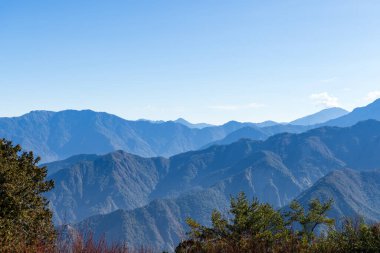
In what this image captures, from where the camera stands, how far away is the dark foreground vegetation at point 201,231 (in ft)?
41.4

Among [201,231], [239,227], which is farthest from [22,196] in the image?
[239,227]

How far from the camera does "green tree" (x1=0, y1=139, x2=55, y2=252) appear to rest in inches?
1169

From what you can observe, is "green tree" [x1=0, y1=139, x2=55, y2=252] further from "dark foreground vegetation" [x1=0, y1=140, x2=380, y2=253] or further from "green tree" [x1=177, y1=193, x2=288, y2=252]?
"green tree" [x1=177, y1=193, x2=288, y2=252]

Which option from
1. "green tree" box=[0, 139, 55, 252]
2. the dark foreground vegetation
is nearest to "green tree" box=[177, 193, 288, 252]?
the dark foreground vegetation

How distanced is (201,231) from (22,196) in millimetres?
14837

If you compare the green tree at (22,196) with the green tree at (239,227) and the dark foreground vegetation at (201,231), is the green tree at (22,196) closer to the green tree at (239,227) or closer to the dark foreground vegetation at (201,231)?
the dark foreground vegetation at (201,231)

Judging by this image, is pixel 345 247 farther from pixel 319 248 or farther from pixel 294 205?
pixel 294 205

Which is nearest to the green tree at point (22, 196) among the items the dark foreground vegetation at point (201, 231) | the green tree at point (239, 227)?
the dark foreground vegetation at point (201, 231)

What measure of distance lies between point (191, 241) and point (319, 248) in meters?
4.32

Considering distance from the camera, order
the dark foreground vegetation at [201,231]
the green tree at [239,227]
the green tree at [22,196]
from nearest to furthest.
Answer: the dark foreground vegetation at [201,231] → the green tree at [239,227] → the green tree at [22,196]

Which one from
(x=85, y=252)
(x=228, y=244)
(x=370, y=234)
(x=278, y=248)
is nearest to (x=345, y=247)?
(x=370, y=234)

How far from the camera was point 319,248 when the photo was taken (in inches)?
547

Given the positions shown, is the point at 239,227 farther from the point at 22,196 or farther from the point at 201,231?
the point at 22,196

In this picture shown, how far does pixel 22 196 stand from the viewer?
3356 centimetres
